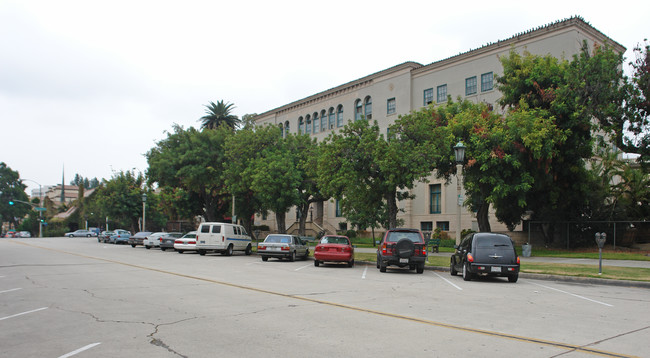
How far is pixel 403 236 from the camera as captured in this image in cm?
1955

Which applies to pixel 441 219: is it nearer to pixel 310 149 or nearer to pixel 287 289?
pixel 310 149

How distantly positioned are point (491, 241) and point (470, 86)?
30528 millimetres

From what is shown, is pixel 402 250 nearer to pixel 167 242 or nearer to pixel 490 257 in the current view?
pixel 490 257

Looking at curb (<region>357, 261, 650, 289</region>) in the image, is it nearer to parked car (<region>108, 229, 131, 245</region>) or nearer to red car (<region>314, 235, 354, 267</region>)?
red car (<region>314, 235, 354, 267</region>)

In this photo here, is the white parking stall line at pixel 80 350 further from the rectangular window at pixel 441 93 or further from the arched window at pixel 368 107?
the arched window at pixel 368 107

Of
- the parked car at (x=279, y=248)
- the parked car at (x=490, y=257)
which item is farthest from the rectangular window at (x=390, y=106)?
the parked car at (x=490, y=257)

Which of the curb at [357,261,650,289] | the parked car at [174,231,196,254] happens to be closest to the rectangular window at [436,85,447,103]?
the parked car at [174,231,196,254]

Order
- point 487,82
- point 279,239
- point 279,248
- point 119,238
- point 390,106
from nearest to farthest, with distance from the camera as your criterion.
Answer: point 279,248
point 279,239
point 487,82
point 390,106
point 119,238

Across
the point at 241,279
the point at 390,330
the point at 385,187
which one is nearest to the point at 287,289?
the point at 241,279

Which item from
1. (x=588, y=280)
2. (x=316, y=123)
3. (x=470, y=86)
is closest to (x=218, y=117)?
(x=316, y=123)

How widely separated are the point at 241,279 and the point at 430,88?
119 ft

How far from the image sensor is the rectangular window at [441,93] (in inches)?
1793

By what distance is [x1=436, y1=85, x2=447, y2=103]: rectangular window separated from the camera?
45.5 meters

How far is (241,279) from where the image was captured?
15109 mm
